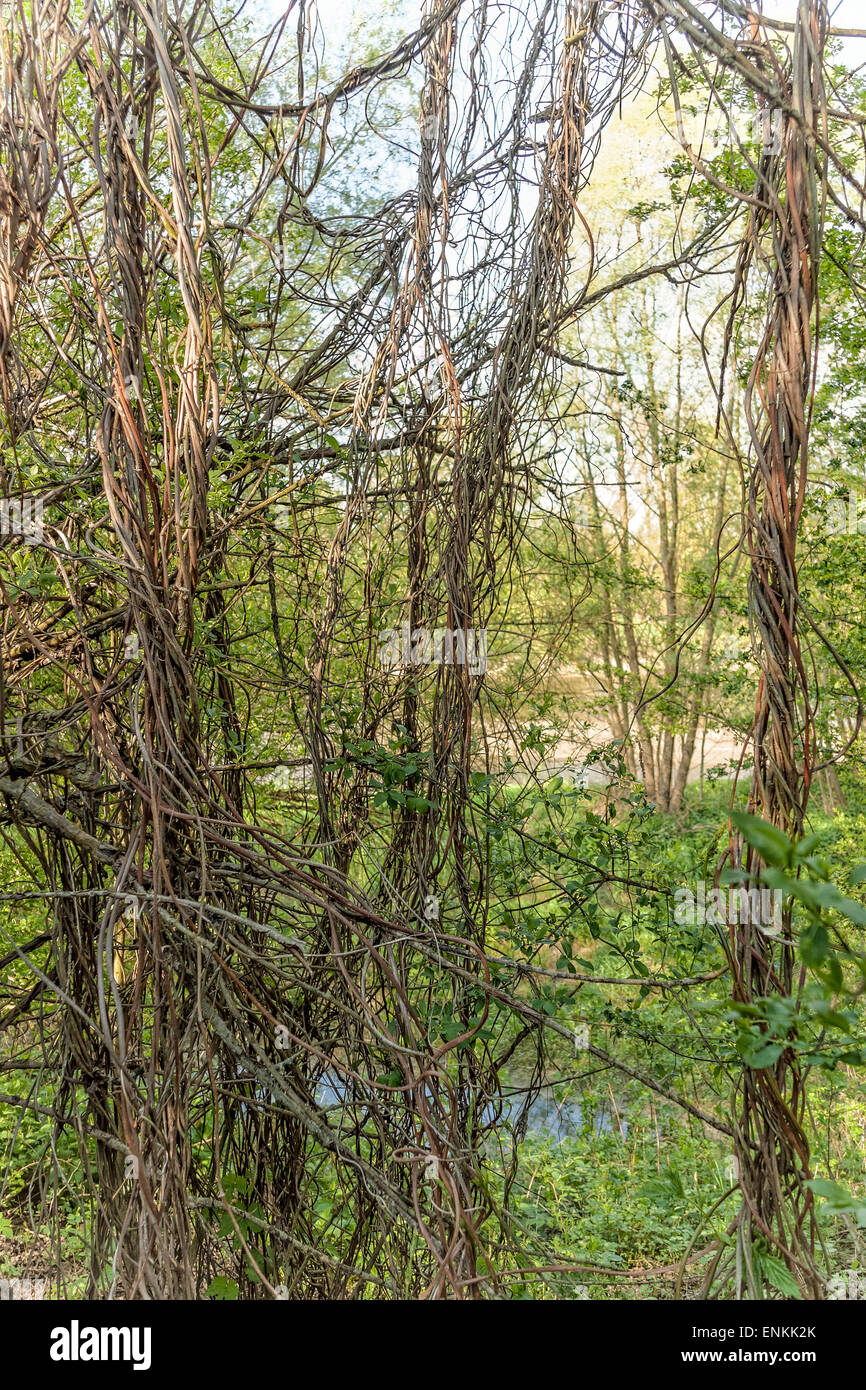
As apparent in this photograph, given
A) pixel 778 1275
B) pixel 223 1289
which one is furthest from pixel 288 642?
pixel 778 1275

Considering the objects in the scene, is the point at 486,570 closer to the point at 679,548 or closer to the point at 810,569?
the point at 810,569

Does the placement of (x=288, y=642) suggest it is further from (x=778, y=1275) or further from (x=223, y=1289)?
(x=778, y=1275)

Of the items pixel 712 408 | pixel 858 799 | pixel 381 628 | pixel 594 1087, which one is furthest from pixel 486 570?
pixel 712 408

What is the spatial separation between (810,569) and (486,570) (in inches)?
121

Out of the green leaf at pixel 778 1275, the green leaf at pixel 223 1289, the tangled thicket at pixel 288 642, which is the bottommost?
the green leaf at pixel 223 1289

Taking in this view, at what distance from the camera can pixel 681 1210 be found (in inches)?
149

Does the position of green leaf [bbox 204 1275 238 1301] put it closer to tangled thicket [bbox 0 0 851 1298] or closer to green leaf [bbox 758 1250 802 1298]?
tangled thicket [bbox 0 0 851 1298]

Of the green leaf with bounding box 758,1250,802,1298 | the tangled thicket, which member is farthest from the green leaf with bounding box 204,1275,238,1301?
the green leaf with bounding box 758,1250,802,1298

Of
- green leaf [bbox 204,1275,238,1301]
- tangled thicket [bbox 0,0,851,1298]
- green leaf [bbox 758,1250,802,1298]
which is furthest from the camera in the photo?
green leaf [bbox 204,1275,238,1301]

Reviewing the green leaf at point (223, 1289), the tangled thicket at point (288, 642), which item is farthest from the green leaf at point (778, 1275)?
the green leaf at point (223, 1289)

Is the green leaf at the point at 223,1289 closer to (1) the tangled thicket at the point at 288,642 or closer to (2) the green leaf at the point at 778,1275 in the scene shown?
(1) the tangled thicket at the point at 288,642

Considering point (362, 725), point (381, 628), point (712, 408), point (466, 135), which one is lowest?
point (362, 725)

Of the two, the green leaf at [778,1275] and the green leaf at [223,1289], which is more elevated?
the green leaf at [778,1275]

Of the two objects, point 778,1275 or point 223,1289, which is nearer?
point 778,1275
